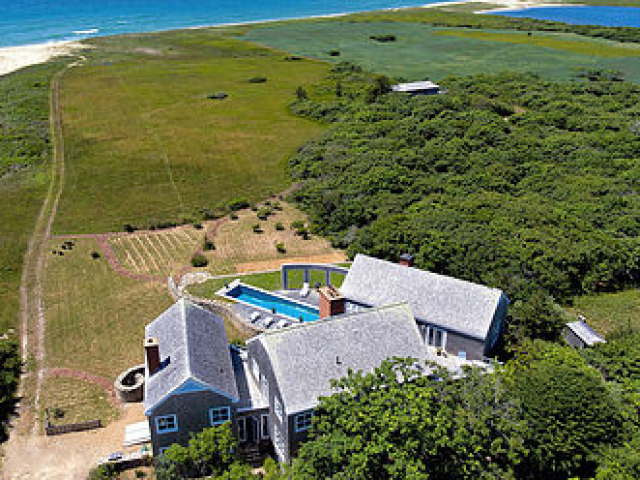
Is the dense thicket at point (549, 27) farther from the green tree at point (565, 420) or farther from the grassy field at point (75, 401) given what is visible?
the grassy field at point (75, 401)

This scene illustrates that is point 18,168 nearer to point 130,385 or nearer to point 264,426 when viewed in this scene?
point 130,385

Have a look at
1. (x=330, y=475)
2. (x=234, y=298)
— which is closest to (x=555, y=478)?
(x=330, y=475)

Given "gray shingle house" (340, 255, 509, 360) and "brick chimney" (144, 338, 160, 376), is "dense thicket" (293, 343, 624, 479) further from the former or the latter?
"brick chimney" (144, 338, 160, 376)

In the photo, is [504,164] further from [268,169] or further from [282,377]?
[282,377]

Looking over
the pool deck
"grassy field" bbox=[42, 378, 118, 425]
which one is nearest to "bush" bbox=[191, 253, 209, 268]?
the pool deck

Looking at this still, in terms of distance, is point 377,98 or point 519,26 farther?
point 519,26

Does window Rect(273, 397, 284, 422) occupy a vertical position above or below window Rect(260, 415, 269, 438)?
above

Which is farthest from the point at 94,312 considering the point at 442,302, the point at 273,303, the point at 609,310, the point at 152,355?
the point at 609,310

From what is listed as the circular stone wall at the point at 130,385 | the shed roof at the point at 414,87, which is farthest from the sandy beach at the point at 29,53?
the circular stone wall at the point at 130,385
